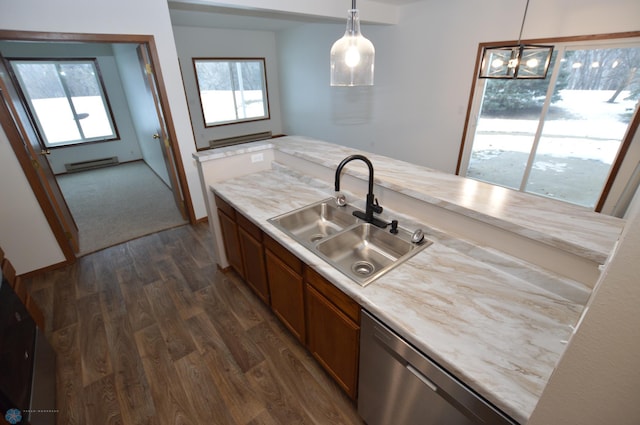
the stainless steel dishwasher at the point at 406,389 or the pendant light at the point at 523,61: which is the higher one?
the pendant light at the point at 523,61

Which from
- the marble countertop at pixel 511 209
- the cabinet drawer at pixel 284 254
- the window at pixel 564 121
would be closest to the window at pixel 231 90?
the window at pixel 564 121

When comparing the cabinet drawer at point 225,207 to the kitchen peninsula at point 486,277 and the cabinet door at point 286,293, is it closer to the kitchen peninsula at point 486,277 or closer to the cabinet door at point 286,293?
Answer: the kitchen peninsula at point 486,277

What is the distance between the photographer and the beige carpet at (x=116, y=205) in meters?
3.49

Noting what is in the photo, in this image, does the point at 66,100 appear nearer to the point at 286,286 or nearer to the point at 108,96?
the point at 108,96

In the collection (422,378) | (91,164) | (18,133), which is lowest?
(91,164)

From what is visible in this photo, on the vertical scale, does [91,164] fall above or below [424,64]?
below

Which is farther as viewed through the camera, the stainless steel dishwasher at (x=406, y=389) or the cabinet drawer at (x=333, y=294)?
the cabinet drawer at (x=333, y=294)

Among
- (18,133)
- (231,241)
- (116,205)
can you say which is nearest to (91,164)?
(116,205)

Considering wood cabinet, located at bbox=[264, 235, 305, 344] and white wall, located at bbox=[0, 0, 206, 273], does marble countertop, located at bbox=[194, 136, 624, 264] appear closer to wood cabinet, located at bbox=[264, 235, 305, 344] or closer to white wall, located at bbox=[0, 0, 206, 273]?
wood cabinet, located at bbox=[264, 235, 305, 344]

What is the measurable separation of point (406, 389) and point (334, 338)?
0.46 metres

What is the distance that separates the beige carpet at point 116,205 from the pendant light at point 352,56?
117 inches

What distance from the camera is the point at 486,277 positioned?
4.11 feet

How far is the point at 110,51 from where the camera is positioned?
5734mm

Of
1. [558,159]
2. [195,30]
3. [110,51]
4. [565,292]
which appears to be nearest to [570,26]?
[558,159]
